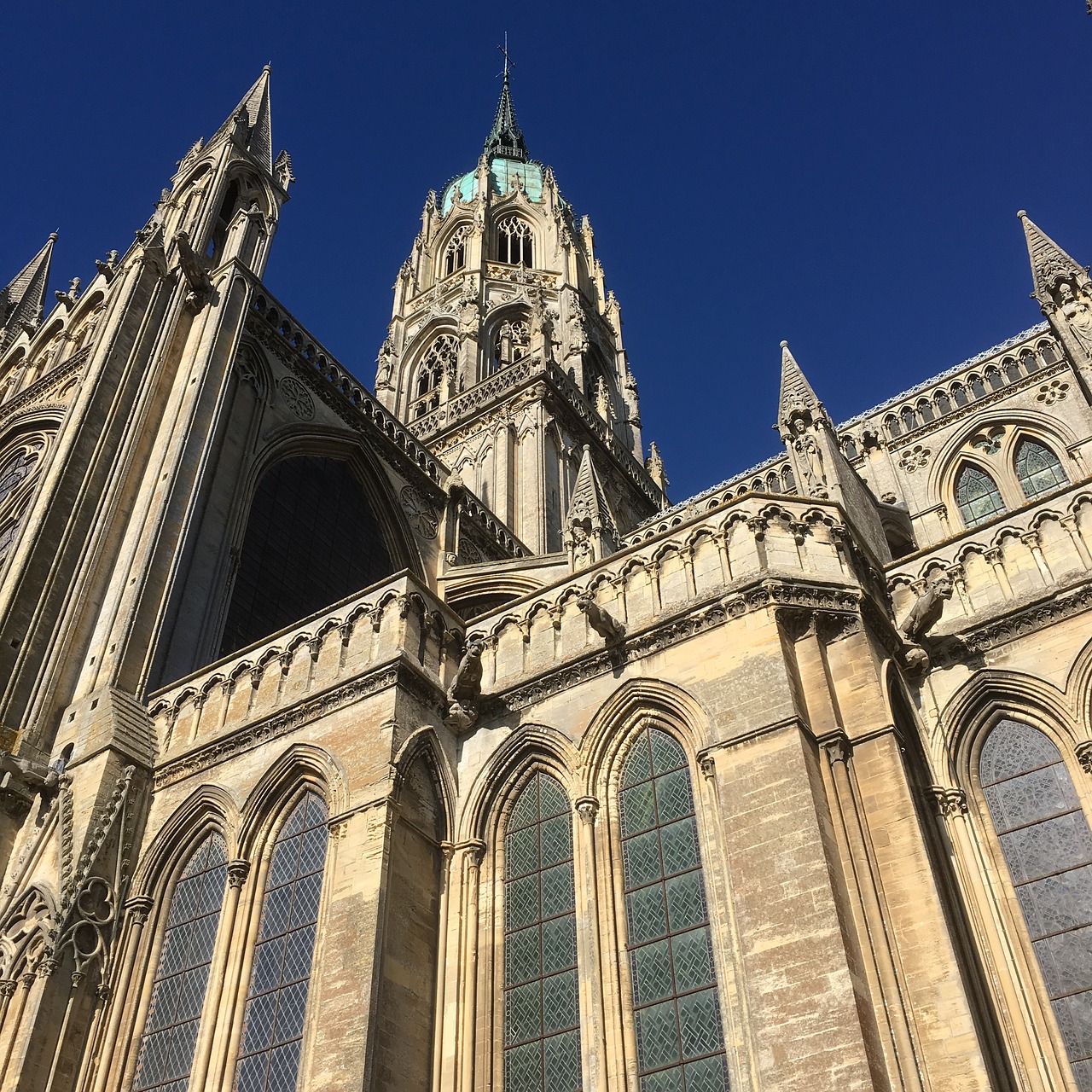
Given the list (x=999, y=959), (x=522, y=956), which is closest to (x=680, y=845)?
(x=522, y=956)

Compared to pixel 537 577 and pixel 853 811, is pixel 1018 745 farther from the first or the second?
pixel 537 577

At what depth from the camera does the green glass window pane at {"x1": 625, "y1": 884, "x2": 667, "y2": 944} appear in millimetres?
11047

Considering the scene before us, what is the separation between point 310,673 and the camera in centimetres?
1399

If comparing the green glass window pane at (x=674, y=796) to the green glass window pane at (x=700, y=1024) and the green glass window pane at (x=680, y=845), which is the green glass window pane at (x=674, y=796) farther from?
the green glass window pane at (x=700, y=1024)

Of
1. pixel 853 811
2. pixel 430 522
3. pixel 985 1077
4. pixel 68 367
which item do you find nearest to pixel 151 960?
pixel 853 811

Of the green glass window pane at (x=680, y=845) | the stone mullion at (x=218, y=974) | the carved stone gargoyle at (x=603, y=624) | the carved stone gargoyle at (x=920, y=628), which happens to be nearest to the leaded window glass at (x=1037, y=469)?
the carved stone gargoyle at (x=920, y=628)

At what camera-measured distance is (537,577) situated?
2139 cm

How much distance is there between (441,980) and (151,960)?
3577mm

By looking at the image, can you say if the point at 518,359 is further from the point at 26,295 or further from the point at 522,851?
the point at 522,851

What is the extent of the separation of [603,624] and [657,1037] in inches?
163

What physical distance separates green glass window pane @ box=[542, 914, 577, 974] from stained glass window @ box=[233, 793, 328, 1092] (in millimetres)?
2254

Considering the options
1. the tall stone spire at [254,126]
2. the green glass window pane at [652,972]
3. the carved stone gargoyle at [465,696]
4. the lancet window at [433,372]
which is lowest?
the green glass window pane at [652,972]

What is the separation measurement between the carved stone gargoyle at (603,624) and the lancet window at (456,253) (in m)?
34.9

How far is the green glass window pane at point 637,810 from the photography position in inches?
467
